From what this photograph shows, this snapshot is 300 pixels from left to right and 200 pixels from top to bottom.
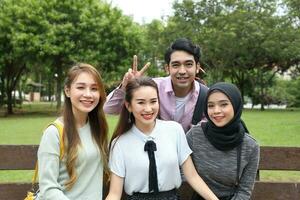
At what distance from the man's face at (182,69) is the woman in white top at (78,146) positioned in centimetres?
74

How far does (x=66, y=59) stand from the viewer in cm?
2783

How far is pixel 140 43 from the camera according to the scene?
29828mm

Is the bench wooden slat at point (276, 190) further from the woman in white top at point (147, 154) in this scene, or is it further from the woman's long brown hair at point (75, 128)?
the woman's long brown hair at point (75, 128)

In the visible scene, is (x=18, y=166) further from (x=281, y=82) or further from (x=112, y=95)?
(x=281, y=82)

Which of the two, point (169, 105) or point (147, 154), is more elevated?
point (169, 105)

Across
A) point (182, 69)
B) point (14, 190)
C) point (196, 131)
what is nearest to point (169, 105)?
point (182, 69)

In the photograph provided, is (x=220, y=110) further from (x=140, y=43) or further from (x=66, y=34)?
(x=140, y=43)

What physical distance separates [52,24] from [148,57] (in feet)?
33.8

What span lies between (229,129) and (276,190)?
1.02m

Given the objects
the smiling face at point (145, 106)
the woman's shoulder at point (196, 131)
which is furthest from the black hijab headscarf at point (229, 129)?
the smiling face at point (145, 106)

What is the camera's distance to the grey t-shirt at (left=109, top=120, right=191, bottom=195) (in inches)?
133

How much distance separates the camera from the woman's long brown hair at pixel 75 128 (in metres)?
3.31

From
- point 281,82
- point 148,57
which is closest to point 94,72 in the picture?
point 148,57

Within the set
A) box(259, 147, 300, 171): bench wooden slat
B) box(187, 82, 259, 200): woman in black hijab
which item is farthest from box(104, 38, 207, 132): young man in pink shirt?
box(259, 147, 300, 171): bench wooden slat
